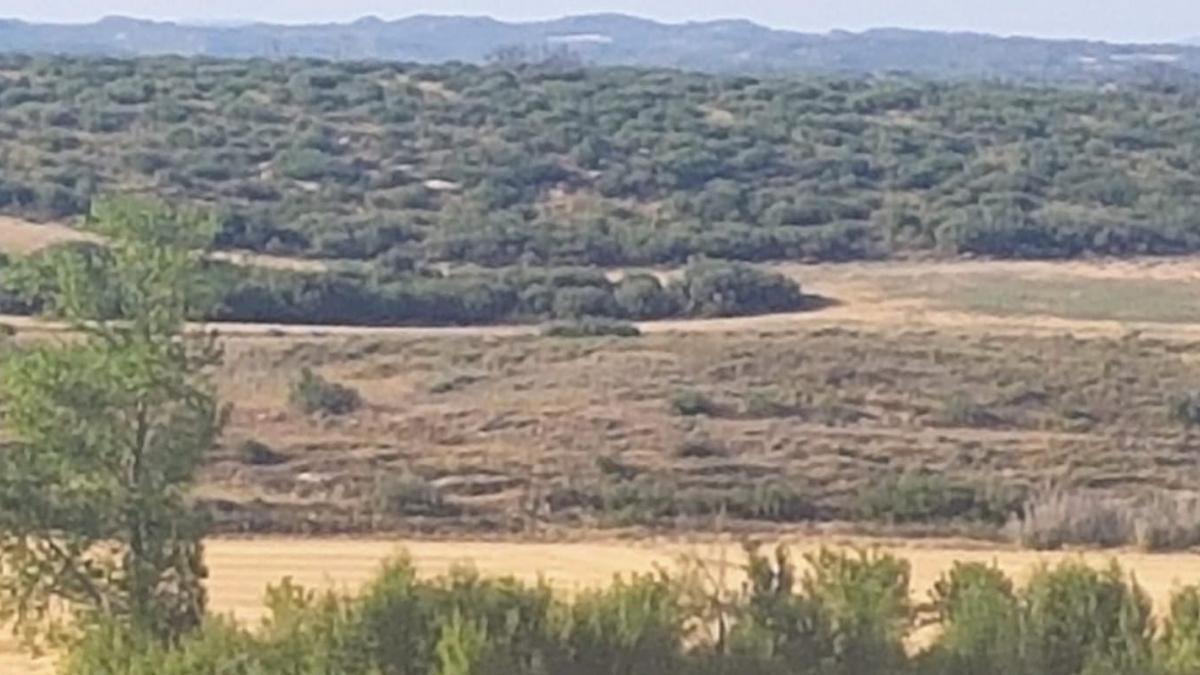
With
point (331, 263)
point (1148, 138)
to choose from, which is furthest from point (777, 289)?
point (1148, 138)

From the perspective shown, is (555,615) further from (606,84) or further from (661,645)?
(606,84)

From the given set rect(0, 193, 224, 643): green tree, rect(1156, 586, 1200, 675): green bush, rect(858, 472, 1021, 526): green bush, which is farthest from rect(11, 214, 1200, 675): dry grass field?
rect(1156, 586, 1200, 675): green bush

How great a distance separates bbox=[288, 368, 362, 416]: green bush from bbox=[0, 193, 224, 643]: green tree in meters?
16.3

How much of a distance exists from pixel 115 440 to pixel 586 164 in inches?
1880

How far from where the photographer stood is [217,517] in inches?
1118

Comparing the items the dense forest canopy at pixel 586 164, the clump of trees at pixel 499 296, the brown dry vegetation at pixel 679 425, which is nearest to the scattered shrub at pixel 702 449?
the brown dry vegetation at pixel 679 425

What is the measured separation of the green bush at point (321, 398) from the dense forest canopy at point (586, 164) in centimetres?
1744

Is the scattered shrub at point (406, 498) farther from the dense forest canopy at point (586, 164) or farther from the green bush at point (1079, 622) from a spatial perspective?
the dense forest canopy at point (586, 164)

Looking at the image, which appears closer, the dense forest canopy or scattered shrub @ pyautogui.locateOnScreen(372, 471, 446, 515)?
scattered shrub @ pyautogui.locateOnScreen(372, 471, 446, 515)

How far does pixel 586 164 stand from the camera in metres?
66.4

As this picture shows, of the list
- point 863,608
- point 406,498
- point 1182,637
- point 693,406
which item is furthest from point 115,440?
point 693,406

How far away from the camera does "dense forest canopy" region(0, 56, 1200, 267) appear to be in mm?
57875

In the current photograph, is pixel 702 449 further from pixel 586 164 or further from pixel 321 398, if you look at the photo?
pixel 586 164

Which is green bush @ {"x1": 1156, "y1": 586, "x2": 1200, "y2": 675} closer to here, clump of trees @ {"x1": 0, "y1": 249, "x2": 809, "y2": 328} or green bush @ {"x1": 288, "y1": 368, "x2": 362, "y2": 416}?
green bush @ {"x1": 288, "y1": 368, "x2": 362, "y2": 416}
